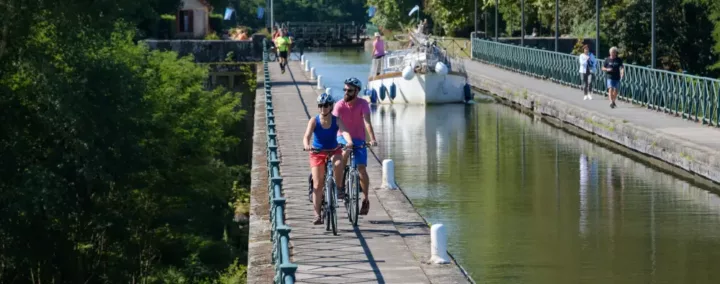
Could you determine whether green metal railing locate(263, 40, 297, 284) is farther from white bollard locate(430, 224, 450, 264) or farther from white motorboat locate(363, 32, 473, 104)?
white motorboat locate(363, 32, 473, 104)

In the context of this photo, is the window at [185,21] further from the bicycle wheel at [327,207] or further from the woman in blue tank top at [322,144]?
the woman in blue tank top at [322,144]

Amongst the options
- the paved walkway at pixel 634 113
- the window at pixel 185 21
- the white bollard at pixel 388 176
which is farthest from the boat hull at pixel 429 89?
the window at pixel 185 21

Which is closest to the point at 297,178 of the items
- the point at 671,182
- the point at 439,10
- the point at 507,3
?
the point at 671,182

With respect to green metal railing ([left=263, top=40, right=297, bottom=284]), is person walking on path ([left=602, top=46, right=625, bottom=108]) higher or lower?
higher

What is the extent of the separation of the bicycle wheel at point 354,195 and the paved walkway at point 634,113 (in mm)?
10572

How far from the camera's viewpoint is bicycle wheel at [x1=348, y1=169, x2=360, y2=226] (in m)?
15.1

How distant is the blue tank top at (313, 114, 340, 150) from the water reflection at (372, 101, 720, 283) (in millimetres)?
3068

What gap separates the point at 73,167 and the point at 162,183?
5.63 meters

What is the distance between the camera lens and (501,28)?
8000cm

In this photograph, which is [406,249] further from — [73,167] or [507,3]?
[507,3]

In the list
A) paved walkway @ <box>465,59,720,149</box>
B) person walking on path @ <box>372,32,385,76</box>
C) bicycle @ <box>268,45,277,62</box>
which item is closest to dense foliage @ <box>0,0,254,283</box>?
paved walkway @ <box>465,59,720,149</box>

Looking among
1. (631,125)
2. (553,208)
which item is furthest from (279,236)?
(631,125)

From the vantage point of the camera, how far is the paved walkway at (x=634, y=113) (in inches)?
1019

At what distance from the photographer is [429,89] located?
4272cm
